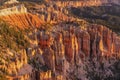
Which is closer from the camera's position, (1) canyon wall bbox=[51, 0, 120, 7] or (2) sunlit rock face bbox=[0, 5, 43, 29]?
(2) sunlit rock face bbox=[0, 5, 43, 29]

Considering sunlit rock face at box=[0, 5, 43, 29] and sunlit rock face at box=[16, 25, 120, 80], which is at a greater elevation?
sunlit rock face at box=[0, 5, 43, 29]

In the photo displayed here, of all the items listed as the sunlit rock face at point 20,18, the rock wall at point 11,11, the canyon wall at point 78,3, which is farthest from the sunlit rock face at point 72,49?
the canyon wall at point 78,3

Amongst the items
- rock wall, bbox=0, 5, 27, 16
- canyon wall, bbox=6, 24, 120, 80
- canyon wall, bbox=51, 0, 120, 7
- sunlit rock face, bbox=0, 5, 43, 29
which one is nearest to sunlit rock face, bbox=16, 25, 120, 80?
canyon wall, bbox=6, 24, 120, 80

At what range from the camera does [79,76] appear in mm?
54500

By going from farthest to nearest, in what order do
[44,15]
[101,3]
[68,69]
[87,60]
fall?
1. [101,3]
2. [44,15]
3. [87,60]
4. [68,69]

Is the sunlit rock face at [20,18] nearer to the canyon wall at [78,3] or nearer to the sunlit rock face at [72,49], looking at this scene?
the sunlit rock face at [72,49]

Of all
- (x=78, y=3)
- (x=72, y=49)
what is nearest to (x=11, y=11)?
(x=72, y=49)

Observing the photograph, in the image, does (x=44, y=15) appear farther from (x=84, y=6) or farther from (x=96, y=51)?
(x=84, y=6)

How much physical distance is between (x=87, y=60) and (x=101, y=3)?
97993 millimetres

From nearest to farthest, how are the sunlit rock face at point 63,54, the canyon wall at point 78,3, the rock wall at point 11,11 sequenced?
the sunlit rock face at point 63,54, the rock wall at point 11,11, the canyon wall at point 78,3

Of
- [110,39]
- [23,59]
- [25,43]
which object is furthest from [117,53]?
[23,59]

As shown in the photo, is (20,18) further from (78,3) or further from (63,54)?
(78,3)

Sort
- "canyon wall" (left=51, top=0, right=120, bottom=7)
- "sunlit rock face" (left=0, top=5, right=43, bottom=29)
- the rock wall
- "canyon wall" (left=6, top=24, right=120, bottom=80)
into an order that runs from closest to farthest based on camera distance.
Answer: "canyon wall" (left=6, top=24, right=120, bottom=80) < "sunlit rock face" (left=0, top=5, right=43, bottom=29) < the rock wall < "canyon wall" (left=51, top=0, right=120, bottom=7)

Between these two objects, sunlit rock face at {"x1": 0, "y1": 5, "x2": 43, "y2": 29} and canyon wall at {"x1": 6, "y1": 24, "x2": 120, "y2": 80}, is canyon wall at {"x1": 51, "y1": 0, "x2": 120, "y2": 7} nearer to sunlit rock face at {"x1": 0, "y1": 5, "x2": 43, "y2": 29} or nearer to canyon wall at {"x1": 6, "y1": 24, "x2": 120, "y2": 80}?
sunlit rock face at {"x1": 0, "y1": 5, "x2": 43, "y2": 29}
